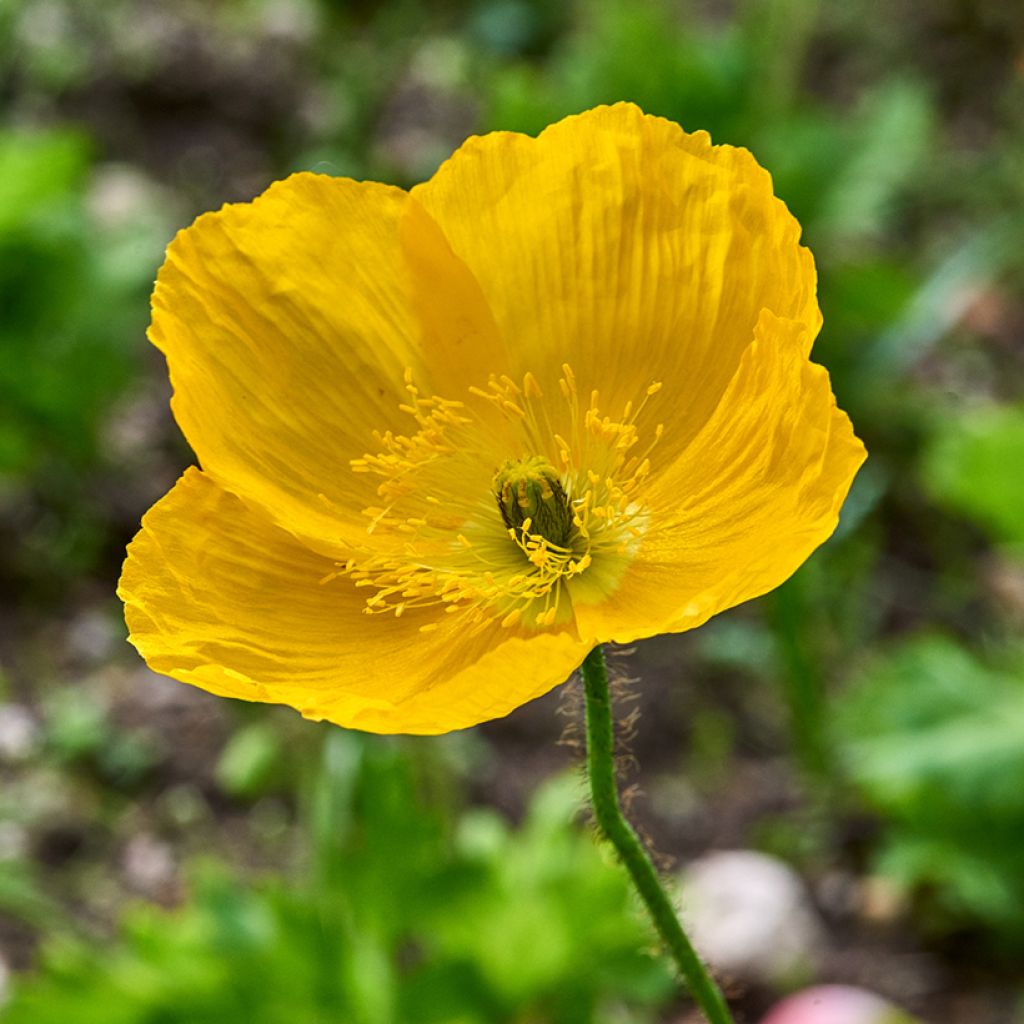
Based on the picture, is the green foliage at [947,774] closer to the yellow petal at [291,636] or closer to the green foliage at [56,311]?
the yellow petal at [291,636]

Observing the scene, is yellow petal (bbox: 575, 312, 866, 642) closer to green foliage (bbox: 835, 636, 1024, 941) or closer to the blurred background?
the blurred background

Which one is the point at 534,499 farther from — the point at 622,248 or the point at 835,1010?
the point at 835,1010

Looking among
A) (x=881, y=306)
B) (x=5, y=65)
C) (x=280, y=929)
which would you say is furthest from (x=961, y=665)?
(x=5, y=65)

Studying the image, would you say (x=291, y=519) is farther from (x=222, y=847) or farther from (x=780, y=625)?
(x=222, y=847)

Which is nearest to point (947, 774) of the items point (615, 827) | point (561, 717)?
point (561, 717)

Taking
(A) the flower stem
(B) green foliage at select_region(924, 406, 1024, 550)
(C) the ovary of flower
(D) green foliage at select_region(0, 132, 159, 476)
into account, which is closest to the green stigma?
(C) the ovary of flower
